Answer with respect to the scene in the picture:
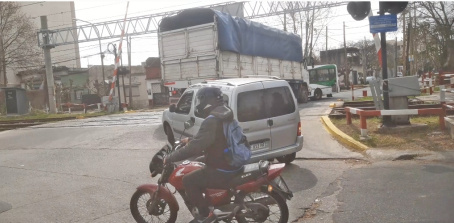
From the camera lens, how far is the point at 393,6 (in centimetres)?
902

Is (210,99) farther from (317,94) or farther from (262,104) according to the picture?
(317,94)

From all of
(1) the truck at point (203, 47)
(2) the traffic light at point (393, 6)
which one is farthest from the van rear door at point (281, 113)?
(1) the truck at point (203, 47)

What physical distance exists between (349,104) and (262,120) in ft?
37.8

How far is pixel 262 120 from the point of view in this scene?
694 centimetres

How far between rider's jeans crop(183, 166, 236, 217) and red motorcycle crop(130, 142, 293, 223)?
6 cm

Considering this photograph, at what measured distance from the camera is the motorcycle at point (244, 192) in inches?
157

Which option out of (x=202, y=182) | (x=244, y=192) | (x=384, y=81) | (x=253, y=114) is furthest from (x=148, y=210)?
(x=384, y=81)

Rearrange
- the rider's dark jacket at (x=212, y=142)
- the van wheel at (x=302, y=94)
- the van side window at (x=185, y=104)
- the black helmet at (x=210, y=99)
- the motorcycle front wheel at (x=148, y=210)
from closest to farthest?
the rider's dark jacket at (x=212, y=142), the black helmet at (x=210, y=99), the motorcycle front wheel at (x=148, y=210), the van side window at (x=185, y=104), the van wheel at (x=302, y=94)

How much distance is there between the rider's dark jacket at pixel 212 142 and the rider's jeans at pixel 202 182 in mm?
70

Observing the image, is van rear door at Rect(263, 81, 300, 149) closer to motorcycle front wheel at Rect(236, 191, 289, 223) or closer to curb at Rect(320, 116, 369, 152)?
curb at Rect(320, 116, 369, 152)

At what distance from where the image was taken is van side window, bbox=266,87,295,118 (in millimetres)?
7051

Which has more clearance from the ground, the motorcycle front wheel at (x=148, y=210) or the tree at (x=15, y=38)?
the tree at (x=15, y=38)

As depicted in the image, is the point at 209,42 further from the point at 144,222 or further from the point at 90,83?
the point at 90,83

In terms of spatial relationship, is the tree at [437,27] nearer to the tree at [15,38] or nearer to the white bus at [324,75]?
the white bus at [324,75]
